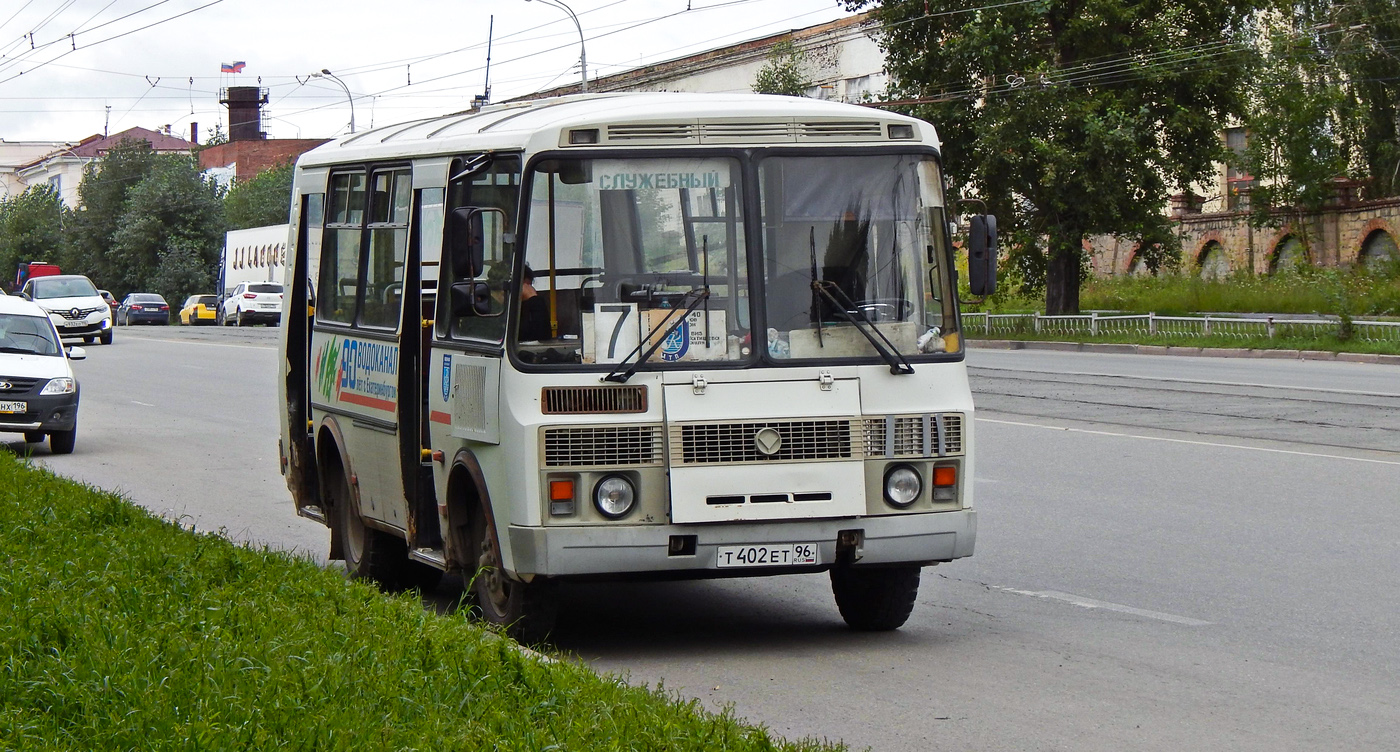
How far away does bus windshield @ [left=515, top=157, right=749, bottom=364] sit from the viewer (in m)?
7.48

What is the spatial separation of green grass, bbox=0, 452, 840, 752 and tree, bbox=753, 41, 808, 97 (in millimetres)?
58992

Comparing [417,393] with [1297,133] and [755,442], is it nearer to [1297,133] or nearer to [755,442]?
[755,442]

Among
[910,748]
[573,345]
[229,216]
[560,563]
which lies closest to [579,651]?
[560,563]

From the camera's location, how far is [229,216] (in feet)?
297

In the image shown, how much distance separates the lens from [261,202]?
88125 millimetres

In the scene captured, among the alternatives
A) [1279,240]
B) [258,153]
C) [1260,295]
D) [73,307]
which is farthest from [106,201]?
[1260,295]

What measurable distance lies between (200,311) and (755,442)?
67152 mm

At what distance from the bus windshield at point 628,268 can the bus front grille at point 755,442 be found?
31 cm

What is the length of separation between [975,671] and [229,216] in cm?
8746

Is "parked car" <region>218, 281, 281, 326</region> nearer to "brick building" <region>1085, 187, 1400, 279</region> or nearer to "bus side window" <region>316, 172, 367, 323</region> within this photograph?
"brick building" <region>1085, 187, 1400, 279</region>

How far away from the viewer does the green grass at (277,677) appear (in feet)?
16.6

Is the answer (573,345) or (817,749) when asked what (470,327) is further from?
(817,749)

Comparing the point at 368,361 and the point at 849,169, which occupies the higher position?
the point at 849,169

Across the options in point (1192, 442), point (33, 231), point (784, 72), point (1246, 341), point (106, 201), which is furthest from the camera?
point (33, 231)
